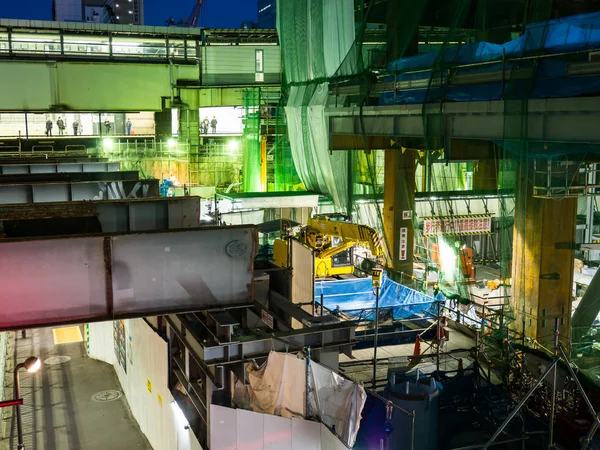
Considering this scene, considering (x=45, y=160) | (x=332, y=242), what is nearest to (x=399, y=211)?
(x=332, y=242)

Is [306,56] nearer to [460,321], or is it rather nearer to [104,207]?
[460,321]

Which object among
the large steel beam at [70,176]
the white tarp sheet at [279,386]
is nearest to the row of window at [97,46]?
the large steel beam at [70,176]

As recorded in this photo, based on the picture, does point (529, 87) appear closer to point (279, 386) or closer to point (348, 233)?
point (279, 386)

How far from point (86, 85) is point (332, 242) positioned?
2518 centimetres

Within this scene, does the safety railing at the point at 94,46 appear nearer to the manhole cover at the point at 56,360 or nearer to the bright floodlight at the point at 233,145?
the bright floodlight at the point at 233,145

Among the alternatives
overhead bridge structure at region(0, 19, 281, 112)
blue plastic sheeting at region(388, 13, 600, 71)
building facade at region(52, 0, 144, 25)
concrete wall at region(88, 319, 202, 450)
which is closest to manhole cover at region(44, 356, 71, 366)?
concrete wall at region(88, 319, 202, 450)

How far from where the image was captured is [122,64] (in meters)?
42.8

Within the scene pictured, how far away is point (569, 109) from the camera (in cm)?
1035

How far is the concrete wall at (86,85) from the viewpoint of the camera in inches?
1587

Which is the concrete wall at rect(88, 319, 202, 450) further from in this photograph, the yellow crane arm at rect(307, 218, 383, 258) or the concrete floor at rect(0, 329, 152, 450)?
the yellow crane arm at rect(307, 218, 383, 258)

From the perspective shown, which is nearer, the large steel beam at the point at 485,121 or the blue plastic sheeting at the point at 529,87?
the large steel beam at the point at 485,121

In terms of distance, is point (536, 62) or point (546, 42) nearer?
point (536, 62)

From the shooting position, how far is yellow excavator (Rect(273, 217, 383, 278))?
72.2 feet

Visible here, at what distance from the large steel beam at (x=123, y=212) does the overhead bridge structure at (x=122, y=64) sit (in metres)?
33.7
